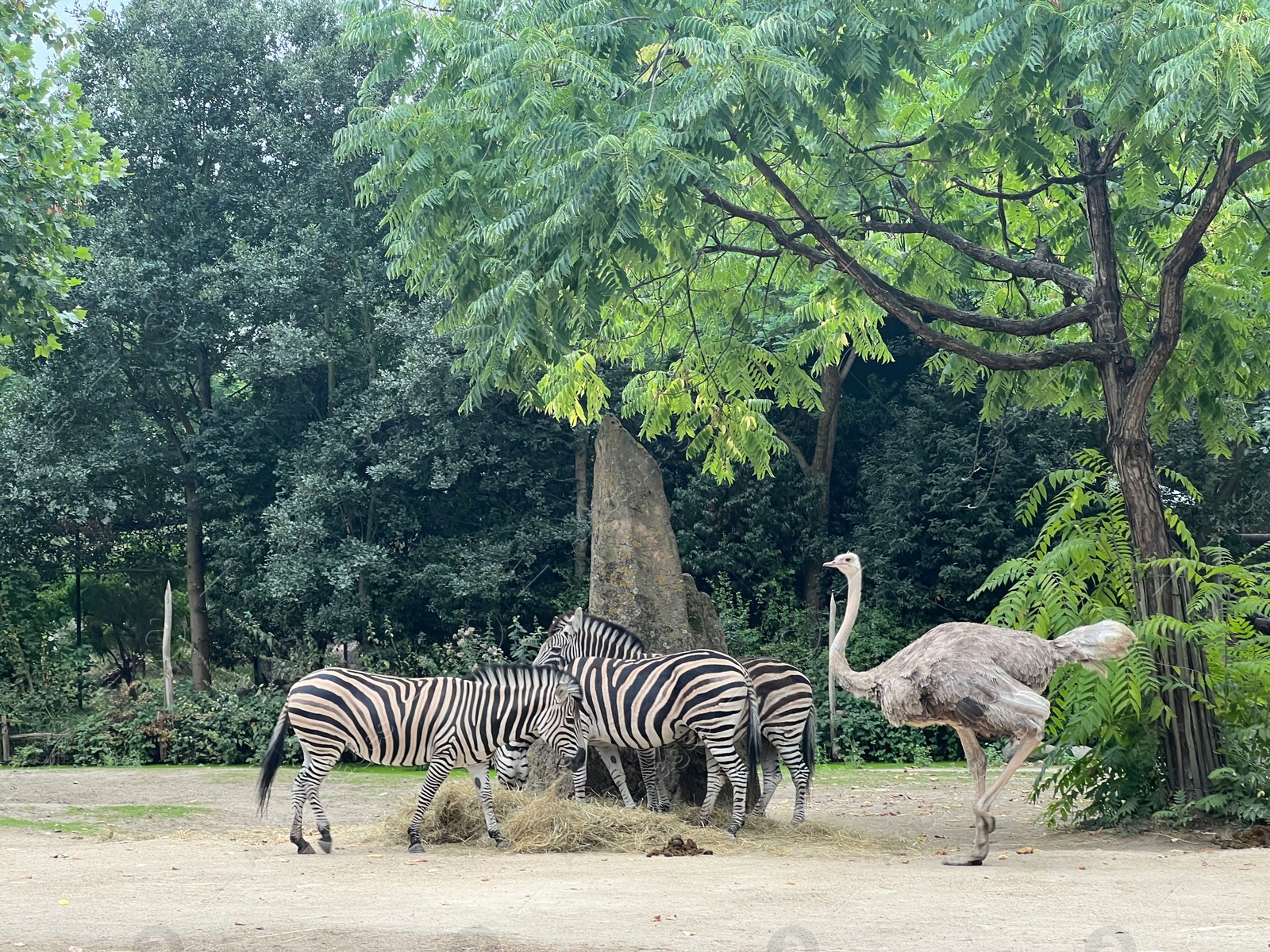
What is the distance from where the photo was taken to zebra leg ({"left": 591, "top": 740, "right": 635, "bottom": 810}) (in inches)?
501

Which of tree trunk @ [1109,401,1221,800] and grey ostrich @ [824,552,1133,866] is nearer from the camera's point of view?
grey ostrich @ [824,552,1133,866]

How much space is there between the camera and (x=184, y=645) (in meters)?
29.1

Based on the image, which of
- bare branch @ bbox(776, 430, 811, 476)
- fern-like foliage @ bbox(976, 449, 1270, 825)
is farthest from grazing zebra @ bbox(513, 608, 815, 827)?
bare branch @ bbox(776, 430, 811, 476)

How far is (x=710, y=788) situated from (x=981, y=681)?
301 cm

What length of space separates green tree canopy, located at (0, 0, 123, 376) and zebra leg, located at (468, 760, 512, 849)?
9.07 meters

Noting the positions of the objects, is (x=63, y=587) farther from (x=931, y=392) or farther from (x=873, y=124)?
(x=873, y=124)

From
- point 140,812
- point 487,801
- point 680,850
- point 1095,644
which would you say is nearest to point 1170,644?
point 1095,644

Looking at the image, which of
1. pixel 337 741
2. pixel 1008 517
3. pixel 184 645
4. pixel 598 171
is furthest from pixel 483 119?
pixel 184 645

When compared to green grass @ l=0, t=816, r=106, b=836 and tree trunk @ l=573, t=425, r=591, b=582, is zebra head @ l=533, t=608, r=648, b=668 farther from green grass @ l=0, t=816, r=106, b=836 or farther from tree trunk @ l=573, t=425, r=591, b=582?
tree trunk @ l=573, t=425, r=591, b=582

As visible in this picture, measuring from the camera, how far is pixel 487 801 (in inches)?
455

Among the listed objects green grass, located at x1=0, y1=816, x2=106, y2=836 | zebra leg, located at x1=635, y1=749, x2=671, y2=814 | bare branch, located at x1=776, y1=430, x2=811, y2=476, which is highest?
bare branch, located at x1=776, y1=430, x2=811, y2=476

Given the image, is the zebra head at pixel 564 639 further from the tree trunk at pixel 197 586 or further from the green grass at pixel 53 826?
the tree trunk at pixel 197 586

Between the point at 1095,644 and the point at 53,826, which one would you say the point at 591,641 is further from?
the point at 53,826

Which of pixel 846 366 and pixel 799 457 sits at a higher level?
pixel 846 366
